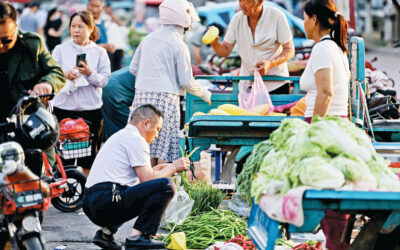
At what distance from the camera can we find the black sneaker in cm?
563

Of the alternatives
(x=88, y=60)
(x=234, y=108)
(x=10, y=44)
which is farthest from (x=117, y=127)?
(x=10, y=44)

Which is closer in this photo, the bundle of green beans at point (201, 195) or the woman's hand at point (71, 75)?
the bundle of green beans at point (201, 195)

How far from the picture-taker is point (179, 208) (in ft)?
21.4

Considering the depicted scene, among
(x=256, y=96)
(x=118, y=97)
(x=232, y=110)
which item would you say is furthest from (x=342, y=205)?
(x=118, y=97)

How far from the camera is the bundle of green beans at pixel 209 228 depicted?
229 inches

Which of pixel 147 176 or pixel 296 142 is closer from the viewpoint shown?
pixel 296 142

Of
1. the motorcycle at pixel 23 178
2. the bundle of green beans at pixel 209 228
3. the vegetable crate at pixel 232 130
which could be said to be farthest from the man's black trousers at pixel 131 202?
the vegetable crate at pixel 232 130

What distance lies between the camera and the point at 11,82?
545cm

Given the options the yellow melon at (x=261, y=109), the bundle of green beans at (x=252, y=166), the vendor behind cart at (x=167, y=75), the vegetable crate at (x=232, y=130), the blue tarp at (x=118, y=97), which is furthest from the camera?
the blue tarp at (x=118, y=97)

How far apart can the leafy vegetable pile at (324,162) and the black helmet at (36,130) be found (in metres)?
1.38

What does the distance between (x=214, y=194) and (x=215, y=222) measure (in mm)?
651

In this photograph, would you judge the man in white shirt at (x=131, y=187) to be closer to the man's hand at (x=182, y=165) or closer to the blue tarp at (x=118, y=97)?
the man's hand at (x=182, y=165)

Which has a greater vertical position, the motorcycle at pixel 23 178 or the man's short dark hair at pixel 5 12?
the man's short dark hair at pixel 5 12

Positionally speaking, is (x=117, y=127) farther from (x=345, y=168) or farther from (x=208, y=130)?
(x=345, y=168)
